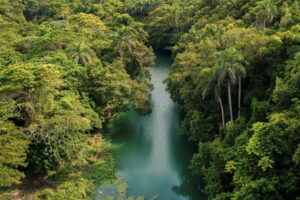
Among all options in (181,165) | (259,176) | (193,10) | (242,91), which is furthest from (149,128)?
(193,10)

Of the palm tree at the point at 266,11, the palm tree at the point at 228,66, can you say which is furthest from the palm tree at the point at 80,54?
the palm tree at the point at 266,11

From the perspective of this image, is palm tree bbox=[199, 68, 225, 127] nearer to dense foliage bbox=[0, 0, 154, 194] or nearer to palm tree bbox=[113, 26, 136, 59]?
dense foliage bbox=[0, 0, 154, 194]

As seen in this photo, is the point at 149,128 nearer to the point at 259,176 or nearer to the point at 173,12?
the point at 259,176

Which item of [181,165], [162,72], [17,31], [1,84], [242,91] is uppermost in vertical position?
[17,31]

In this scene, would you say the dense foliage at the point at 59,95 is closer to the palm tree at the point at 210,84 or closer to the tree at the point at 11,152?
the tree at the point at 11,152

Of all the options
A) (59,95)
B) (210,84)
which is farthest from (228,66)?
(59,95)

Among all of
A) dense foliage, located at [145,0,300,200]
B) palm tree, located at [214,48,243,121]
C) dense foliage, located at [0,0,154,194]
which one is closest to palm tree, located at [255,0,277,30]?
dense foliage, located at [145,0,300,200]

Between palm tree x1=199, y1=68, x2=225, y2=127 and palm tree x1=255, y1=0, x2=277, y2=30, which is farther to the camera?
palm tree x1=255, y1=0, x2=277, y2=30

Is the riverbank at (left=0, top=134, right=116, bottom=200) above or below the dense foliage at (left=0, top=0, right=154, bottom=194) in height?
below
